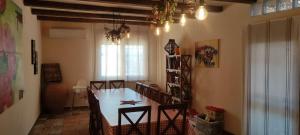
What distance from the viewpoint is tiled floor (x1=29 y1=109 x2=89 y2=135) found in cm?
443

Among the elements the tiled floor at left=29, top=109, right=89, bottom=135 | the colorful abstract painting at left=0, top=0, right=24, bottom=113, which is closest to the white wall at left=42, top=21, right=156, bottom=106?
the tiled floor at left=29, top=109, right=89, bottom=135

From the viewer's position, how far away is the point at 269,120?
3.35m

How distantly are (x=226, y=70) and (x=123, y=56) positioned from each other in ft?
11.3

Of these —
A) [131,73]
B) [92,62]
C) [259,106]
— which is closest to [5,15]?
[259,106]

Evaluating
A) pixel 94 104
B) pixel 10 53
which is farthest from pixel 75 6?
pixel 94 104

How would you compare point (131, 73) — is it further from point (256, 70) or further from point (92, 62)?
point (256, 70)

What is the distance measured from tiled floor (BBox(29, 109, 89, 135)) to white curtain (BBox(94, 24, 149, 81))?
1397 mm

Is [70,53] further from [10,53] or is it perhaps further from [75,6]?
[10,53]

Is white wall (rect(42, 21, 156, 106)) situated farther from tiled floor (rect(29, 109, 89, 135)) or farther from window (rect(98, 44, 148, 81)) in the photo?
tiled floor (rect(29, 109, 89, 135))

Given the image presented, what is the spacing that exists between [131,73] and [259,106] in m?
4.16

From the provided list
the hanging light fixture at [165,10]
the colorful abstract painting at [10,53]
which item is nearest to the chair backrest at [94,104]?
the colorful abstract painting at [10,53]

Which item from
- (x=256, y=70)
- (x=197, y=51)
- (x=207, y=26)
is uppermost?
(x=207, y=26)

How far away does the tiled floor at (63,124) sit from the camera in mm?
4433

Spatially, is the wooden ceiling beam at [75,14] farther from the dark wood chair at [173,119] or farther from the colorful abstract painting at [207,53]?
the dark wood chair at [173,119]
